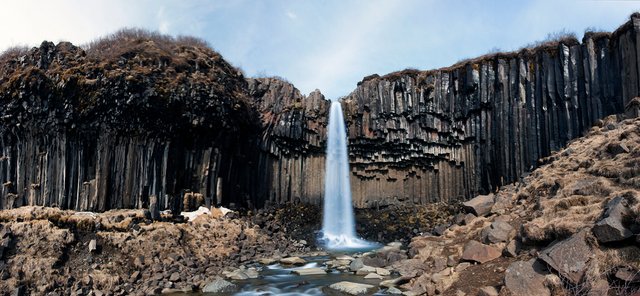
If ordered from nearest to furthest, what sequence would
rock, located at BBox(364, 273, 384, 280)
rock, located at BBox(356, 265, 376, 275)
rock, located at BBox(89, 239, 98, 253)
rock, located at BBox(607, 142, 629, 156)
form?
rock, located at BBox(607, 142, 629, 156), rock, located at BBox(364, 273, 384, 280), rock, located at BBox(356, 265, 376, 275), rock, located at BBox(89, 239, 98, 253)

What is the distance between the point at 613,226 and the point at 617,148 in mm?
5885

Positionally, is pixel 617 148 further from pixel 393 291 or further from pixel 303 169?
pixel 303 169

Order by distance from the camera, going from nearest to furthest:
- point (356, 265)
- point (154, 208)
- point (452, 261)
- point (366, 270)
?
point (452, 261) < point (366, 270) < point (356, 265) < point (154, 208)

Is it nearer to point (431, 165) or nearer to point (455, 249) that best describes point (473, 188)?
point (431, 165)

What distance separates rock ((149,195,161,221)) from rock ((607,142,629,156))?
59.2ft

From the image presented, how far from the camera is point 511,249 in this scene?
10953 mm

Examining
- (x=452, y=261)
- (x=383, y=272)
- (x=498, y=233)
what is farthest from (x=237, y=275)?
(x=498, y=233)

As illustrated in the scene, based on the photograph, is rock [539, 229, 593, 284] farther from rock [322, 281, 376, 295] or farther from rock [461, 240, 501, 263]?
rock [322, 281, 376, 295]

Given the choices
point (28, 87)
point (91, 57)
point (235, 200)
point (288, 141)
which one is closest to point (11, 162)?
point (28, 87)

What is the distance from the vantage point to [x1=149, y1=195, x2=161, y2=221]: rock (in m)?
19.2

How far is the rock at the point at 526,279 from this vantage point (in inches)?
334

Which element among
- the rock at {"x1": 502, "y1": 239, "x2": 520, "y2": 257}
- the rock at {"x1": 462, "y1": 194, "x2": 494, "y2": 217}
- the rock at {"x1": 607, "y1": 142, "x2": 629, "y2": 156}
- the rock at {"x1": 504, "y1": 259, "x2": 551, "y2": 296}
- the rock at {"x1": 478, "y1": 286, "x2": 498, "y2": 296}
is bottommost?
the rock at {"x1": 478, "y1": 286, "x2": 498, "y2": 296}

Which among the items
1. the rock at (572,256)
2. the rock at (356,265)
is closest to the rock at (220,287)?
the rock at (356,265)

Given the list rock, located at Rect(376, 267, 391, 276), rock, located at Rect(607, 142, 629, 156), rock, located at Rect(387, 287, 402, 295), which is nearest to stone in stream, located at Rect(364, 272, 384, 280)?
rock, located at Rect(376, 267, 391, 276)
